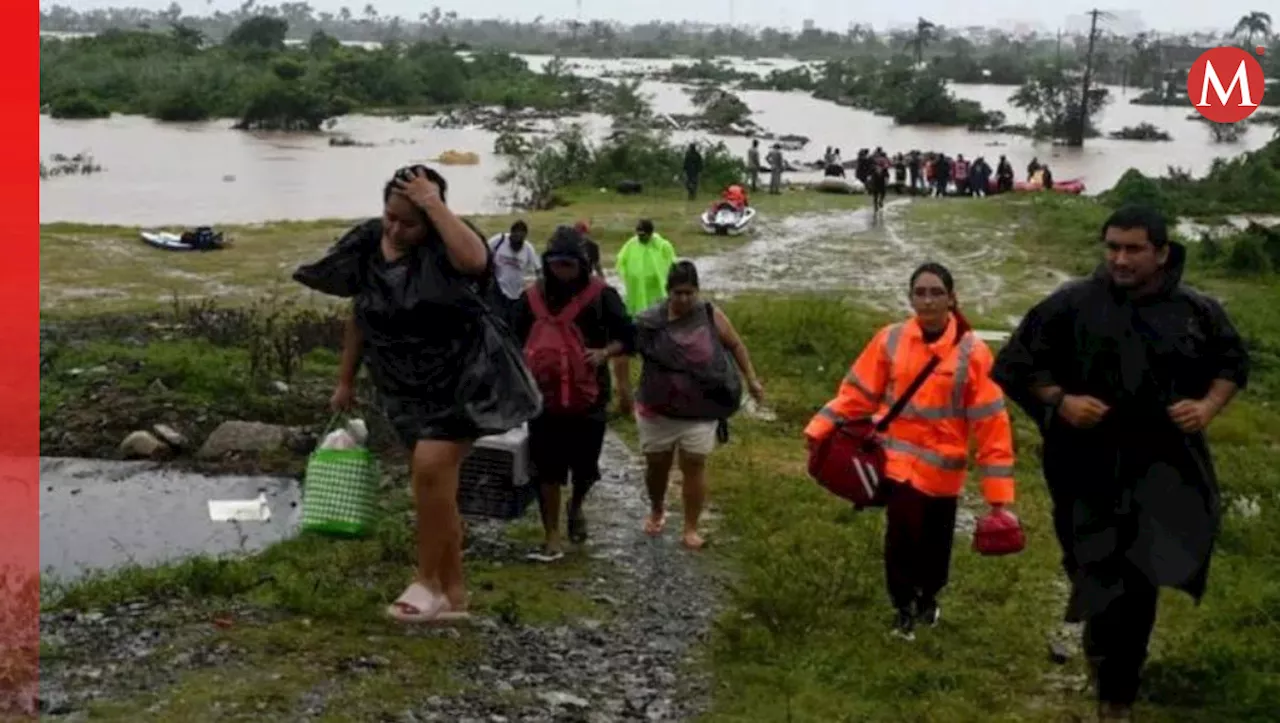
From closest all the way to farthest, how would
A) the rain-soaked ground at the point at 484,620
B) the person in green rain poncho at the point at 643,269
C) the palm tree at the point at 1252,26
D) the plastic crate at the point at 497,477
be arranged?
the rain-soaked ground at the point at 484,620, the plastic crate at the point at 497,477, the person in green rain poncho at the point at 643,269, the palm tree at the point at 1252,26

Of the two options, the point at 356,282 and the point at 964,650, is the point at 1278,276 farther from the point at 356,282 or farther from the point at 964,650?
the point at 356,282

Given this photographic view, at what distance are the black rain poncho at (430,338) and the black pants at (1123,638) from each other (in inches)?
75.2

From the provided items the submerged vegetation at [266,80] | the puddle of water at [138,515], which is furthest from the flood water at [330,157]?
the puddle of water at [138,515]

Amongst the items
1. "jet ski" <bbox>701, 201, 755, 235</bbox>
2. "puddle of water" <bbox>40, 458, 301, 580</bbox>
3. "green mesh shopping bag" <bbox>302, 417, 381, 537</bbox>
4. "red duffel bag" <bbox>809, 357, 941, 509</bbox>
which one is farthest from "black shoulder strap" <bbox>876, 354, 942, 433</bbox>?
"jet ski" <bbox>701, 201, 755, 235</bbox>

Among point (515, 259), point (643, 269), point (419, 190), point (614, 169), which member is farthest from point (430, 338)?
point (614, 169)

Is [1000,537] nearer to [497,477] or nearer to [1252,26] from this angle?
[497,477]

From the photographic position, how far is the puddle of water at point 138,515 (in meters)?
7.35

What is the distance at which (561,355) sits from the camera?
19.9ft

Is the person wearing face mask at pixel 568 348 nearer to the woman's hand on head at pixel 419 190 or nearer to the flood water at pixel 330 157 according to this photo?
the woman's hand on head at pixel 419 190

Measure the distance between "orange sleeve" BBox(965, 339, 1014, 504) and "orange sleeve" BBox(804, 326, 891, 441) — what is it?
0.32 metres

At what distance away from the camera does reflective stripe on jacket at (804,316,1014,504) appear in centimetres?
516

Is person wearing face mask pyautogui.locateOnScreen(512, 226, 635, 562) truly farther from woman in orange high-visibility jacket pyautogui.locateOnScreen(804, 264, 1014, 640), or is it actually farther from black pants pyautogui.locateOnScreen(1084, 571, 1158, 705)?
black pants pyautogui.locateOnScreen(1084, 571, 1158, 705)

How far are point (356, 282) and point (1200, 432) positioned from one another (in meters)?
2.64

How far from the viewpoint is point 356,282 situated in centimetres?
492
